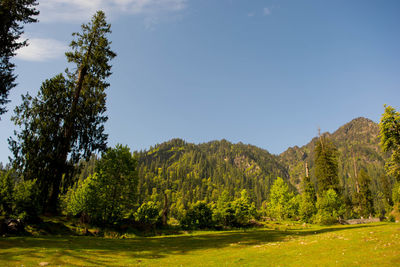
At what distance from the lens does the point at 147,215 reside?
40.2 metres

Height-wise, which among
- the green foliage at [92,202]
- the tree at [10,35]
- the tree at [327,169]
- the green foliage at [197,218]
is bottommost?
the green foliage at [197,218]

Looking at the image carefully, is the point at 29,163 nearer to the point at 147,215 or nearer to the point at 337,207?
the point at 147,215

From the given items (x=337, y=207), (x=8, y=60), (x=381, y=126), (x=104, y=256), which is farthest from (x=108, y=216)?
(x=337, y=207)

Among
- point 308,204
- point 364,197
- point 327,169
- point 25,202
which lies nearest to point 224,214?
point 308,204

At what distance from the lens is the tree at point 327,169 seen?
180 feet

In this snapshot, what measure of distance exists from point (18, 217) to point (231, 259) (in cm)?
2207

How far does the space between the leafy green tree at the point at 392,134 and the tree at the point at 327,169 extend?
25162 mm

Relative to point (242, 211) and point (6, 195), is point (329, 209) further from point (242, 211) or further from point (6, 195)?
point (6, 195)

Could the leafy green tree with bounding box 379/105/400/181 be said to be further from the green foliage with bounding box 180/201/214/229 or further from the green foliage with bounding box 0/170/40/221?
the green foliage with bounding box 0/170/40/221

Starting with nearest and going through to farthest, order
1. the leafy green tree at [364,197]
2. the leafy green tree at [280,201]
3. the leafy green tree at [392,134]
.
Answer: the leafy green tree at [392,134] → the leafy green tree at [280,201] → the leafy green tree at [364,197]

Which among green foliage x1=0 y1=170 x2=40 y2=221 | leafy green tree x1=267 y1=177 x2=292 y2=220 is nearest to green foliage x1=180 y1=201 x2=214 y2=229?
leafy green tree x1=267 y1=177 x2=292 y2=220

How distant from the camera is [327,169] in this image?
183 feet

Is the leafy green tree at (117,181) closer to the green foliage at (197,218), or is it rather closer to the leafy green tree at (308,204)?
the green foliage at (197,218)

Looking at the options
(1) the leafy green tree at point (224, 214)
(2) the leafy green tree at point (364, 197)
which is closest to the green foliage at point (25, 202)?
(1) the leafy green tree at point (224, 214)
